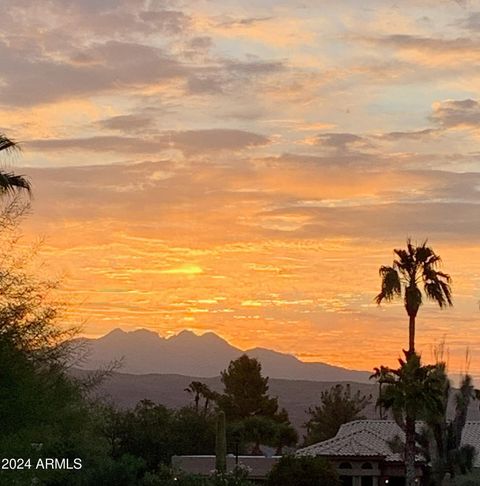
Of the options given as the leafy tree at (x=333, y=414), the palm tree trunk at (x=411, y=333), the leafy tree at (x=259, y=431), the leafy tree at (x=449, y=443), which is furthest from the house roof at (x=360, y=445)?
the leafy tree at (x=333, y=414)

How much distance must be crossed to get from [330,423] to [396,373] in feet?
170

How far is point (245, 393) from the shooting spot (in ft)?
351

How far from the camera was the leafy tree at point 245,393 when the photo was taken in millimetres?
105338

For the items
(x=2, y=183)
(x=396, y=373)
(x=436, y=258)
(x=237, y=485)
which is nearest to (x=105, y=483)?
(x=237, y=485)

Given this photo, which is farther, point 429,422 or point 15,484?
point 429,422

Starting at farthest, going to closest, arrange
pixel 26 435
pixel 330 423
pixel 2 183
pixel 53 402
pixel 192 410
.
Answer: pixel 330 423, pixel 192 410, pixel 2 183, pixel 53 402, pixel 26 435

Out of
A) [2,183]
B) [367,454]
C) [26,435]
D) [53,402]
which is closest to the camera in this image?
[26,435]

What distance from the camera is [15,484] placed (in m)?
20.6

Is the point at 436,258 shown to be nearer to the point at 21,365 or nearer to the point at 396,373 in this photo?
the point at 396,373

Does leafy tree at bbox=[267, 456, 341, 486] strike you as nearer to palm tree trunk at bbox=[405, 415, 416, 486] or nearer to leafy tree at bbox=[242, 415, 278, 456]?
palm tree trunk at bbox=[405, 415, 416, 486]

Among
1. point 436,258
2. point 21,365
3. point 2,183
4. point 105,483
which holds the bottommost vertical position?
point 105,483

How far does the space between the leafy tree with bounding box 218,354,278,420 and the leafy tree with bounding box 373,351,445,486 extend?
53543 millimetres

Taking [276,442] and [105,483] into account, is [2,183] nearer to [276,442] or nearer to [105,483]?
[105,483]

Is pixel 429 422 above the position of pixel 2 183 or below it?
below
